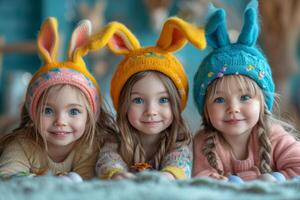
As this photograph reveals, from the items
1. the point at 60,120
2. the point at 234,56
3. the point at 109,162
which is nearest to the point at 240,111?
the point at 234,56

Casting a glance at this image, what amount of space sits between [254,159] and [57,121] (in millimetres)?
578

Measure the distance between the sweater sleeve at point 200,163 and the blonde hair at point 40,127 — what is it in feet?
0.88

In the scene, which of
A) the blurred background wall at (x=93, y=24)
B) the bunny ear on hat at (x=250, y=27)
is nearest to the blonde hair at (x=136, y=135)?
the bunny ear on hat at (x=250, y=27)

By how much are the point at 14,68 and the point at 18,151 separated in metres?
2.83

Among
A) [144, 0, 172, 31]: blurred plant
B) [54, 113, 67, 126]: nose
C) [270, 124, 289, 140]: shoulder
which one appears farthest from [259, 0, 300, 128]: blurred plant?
[54, 113, 67, 126]: nose

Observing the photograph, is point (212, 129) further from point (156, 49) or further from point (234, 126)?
point (156, 49)

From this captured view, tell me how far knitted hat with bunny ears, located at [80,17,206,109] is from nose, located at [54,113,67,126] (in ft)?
0.57

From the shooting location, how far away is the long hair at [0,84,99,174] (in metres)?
1.31

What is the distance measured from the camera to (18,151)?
4.44 feet

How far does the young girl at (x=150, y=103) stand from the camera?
1.30m

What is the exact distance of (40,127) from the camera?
4.31 feet

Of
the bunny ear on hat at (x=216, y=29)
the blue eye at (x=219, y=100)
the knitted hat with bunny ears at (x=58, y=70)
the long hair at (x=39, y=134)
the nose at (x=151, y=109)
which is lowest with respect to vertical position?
the long hair at (x=39, y=134)

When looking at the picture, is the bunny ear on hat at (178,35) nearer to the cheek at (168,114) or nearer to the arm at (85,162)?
the cheek at (168,114)

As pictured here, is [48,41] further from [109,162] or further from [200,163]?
[200,163]
